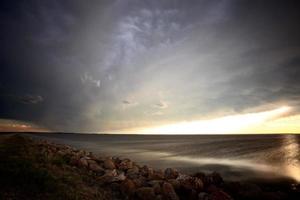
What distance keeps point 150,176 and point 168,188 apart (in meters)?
2.60

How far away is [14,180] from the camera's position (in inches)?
333

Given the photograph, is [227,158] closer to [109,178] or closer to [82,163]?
[82,163]

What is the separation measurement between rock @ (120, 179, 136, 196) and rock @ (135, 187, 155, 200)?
0.32 metres

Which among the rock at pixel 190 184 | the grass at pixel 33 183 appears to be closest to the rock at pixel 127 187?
the grass at pixel 33 183

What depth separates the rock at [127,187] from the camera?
917 cm

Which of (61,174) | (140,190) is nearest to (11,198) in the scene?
(61,174)

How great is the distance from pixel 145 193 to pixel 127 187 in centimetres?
105

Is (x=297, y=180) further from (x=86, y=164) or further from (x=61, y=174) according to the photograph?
(x=61, y=174)

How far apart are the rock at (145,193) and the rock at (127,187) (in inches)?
12.7

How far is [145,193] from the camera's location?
8.78 m

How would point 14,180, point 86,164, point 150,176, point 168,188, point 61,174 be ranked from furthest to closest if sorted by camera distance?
point 86,164
point 150,176
point 61,174
point 168,188
point 14,180

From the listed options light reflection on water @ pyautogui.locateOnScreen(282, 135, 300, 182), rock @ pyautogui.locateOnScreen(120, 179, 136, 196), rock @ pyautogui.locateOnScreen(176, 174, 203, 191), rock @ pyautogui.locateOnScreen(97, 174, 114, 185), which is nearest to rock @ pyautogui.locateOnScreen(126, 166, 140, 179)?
rock @ pyautogui.locateOnScreen(97, 174, 114, 185)

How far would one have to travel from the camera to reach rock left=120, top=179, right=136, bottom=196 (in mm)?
9172

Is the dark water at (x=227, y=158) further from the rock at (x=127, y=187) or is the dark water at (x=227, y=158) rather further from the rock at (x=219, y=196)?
the rock at (x=127, y=187)
